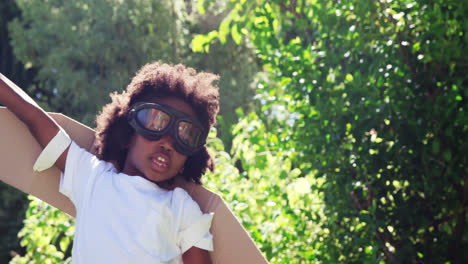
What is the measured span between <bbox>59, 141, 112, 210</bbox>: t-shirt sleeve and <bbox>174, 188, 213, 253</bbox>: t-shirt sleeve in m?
0.31

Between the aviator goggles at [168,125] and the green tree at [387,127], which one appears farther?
the green tree at [387,127]

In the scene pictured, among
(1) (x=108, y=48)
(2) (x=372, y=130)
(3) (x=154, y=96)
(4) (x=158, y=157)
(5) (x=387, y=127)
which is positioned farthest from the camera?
(1) (x=108, y=48)

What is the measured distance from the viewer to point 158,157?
6.69ft

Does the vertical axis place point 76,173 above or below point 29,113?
below

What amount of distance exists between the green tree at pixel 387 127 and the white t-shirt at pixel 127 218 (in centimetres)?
88

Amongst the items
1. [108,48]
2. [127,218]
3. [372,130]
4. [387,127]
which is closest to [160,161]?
[127,218]

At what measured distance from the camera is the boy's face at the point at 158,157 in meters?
2.04

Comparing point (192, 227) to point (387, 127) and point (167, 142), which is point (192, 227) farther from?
point (387, 127)

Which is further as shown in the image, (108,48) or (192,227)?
(108,48)

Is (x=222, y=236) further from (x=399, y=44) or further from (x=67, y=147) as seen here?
(x=399, y=44)

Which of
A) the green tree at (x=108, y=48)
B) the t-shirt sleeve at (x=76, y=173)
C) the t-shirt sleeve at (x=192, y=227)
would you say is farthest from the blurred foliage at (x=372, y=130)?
the green tree at (x=108, y=48)

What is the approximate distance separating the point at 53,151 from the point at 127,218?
1.18 feet

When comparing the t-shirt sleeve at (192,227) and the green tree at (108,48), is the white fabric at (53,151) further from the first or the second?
the green tree at (108,48)

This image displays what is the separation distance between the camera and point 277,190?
3.00 meters
